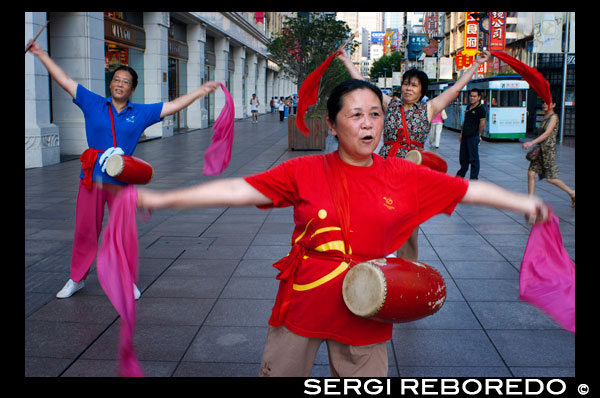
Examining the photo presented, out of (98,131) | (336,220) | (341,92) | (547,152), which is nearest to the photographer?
(336,220)

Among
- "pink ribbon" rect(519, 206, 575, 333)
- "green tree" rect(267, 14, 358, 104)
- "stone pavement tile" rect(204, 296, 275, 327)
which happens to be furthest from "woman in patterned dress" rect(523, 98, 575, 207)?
"green tree" rect(267, 14, 358, 104)

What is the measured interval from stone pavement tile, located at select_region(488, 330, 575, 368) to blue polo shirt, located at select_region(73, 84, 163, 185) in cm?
310

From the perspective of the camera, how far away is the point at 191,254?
647cm

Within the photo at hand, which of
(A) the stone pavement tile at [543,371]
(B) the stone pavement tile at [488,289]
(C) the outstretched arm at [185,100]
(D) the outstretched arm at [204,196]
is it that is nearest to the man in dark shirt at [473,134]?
(B) the stone pavement tile at [488,289]

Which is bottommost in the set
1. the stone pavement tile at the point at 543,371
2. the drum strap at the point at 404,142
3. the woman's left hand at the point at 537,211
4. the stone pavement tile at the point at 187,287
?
the stone pavement tile at the point at 543,371

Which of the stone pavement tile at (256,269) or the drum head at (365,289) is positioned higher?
the drum head at (365,289)

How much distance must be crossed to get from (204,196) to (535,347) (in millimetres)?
2767

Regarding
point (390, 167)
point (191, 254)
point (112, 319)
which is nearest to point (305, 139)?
point (191, 254)

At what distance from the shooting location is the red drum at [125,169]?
3.61 m

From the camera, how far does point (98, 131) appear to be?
4820 mm

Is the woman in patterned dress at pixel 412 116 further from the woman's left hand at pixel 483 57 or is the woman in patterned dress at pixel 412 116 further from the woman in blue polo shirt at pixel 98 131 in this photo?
the woman in blue polo shirt at pixel 98 131

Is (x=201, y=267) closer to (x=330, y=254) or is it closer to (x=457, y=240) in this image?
(x=457, y=240)

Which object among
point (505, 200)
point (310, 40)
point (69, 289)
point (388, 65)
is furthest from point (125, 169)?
point (388, 65)

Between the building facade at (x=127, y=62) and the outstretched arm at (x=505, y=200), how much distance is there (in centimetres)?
1178
